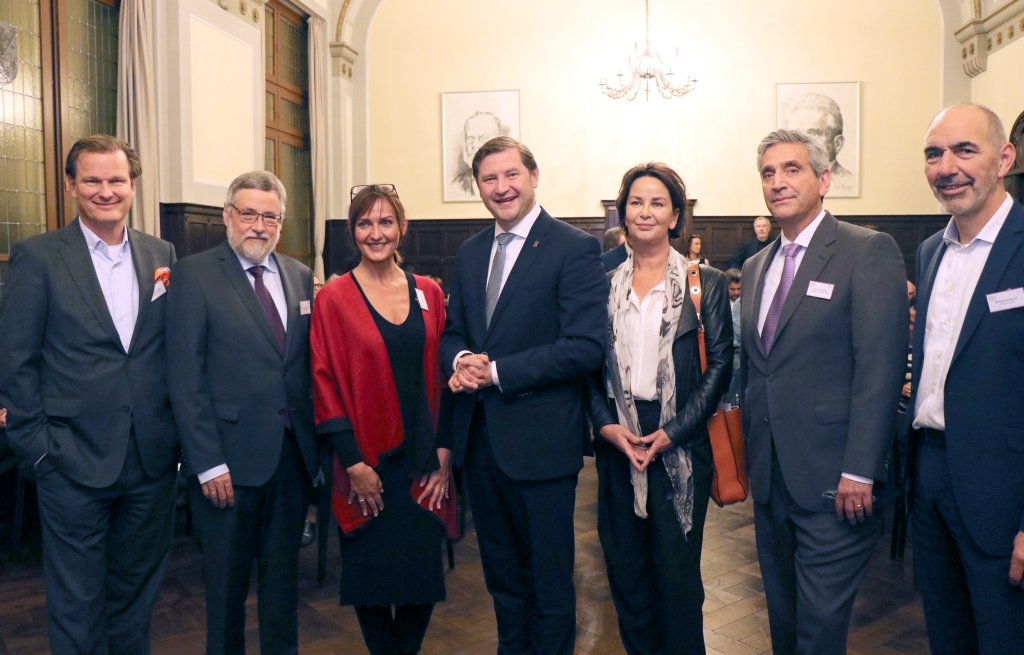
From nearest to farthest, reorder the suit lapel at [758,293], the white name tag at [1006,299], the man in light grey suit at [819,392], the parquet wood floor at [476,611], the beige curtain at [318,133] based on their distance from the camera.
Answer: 1. the white name tag at [1006,299]
2. the man in light grey suit at [819,392]
3. the suit lapel at [758,293]
4. the parquet wood floor at [476,611]
5. the beige curtain at [318,133]

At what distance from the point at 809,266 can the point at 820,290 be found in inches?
3.3

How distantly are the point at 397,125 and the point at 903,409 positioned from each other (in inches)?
394

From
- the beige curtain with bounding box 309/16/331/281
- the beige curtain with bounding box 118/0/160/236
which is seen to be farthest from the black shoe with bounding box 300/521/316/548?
the beige curtain with bounding box 309/16/331/281

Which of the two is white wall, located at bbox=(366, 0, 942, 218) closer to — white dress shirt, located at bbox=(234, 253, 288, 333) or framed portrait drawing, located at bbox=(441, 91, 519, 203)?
framed portrait drawing, located at bbox=(441, 91, 519, 203)

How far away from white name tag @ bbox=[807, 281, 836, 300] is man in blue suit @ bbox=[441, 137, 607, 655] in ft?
2.05

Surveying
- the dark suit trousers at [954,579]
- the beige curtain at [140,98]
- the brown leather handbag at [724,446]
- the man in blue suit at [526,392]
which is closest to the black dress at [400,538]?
the man in blue suit at [526,392]

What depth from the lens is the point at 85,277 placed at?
2504mm

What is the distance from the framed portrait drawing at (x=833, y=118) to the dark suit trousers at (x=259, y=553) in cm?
1107

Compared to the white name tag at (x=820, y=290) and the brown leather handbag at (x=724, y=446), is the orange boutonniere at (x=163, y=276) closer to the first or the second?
the brown leather handbag at (x=724, y=446)

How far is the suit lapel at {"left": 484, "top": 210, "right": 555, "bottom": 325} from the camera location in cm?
255

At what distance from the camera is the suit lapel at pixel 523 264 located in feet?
8.36

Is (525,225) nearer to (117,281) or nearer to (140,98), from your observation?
(117,281)

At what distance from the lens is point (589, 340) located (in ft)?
8.15

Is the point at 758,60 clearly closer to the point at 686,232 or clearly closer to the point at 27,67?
the point at 27,67
